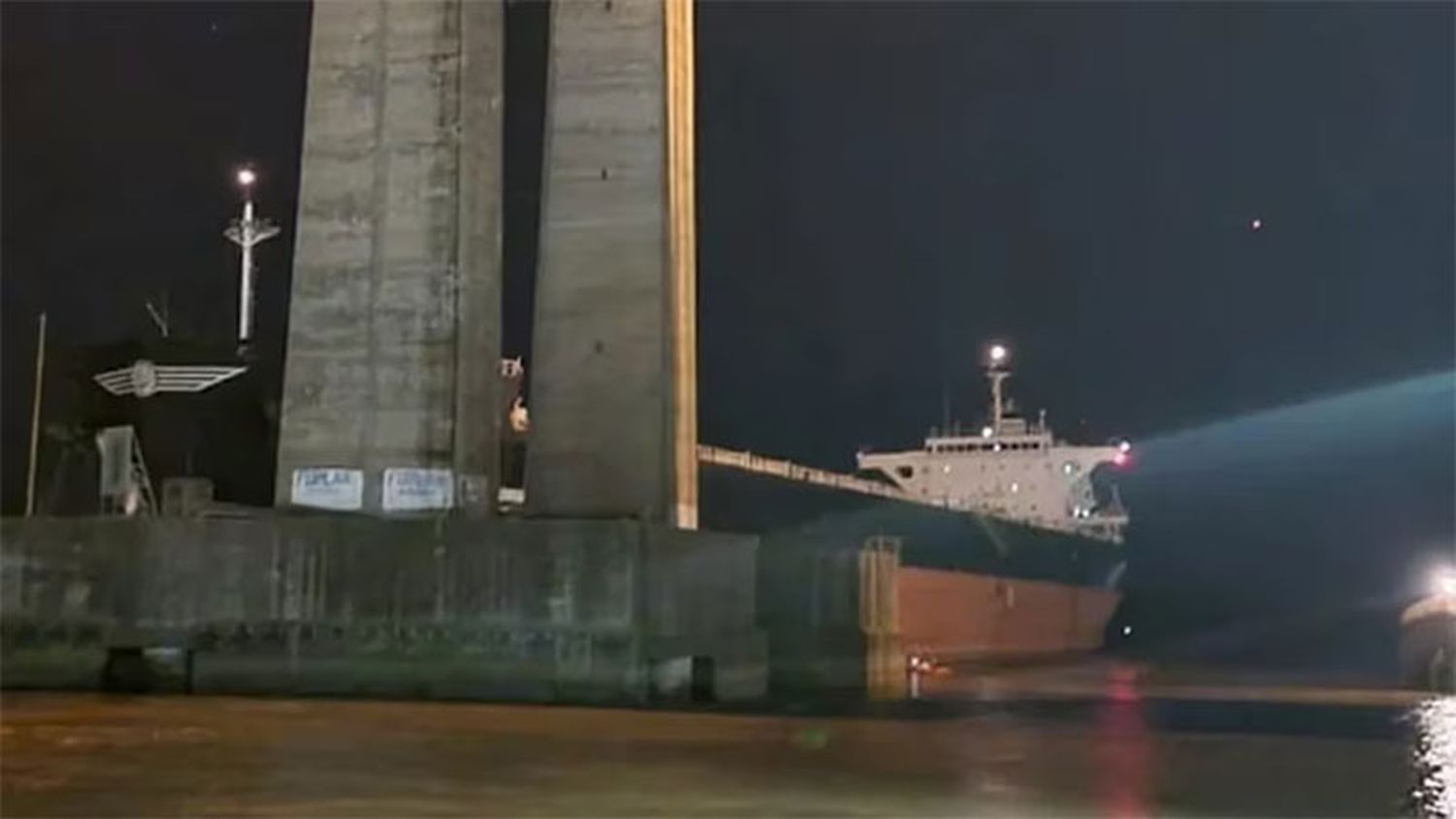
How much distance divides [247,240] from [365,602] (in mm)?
28714

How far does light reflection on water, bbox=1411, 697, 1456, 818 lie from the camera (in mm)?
12719

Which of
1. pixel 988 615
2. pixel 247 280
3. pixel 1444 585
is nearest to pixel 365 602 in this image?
pixel 247 280

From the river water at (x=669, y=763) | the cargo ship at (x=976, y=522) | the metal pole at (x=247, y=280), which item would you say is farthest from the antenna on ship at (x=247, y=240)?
the river water at (x=669, y=763)

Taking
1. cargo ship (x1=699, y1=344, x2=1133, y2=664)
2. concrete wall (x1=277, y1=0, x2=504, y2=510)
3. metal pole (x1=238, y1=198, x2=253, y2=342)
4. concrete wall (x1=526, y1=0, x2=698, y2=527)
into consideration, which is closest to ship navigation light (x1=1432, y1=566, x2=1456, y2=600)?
cargo ship (x1=699, y1=344, x2=1133, y2=664)

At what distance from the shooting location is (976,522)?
61125 mm

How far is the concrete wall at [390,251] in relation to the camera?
2616 cm

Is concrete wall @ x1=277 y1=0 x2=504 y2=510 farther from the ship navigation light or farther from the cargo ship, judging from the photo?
the ship navigation light

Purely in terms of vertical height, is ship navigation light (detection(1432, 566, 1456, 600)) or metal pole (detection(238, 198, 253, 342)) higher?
metal pole (detection(238, 198, 253, 342))

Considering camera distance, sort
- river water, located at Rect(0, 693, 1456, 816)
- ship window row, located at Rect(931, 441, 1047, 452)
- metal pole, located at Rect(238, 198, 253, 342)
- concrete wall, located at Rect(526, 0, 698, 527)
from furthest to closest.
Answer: ship window row, located at Rect(931, 441, 1047, 452)
metal pole, located at Rect(238, 198, 253, 342)
concrete wall, located at Rect(526, 0, 698, 527)
river water, located at Rect(0, 693, 1456, 816)

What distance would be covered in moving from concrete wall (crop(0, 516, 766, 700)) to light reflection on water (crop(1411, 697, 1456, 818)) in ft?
33.0

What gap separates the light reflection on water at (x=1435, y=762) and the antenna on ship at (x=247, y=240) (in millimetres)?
33721

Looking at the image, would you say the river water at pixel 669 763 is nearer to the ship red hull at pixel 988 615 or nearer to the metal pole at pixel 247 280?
the ship red hull at pixel 988 615

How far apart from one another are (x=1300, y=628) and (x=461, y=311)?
6342 centimetres

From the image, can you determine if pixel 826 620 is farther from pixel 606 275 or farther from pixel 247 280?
pixel 247 280
